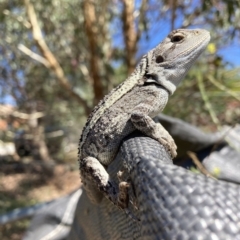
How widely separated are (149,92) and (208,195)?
66 cm

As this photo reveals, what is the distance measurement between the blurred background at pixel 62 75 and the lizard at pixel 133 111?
121 cm

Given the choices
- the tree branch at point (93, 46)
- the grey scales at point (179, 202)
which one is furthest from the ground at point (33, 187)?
the grey scales at point (179, 202)

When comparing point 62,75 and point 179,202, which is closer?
point 179,202

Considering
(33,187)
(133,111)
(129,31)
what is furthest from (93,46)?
(33,187)

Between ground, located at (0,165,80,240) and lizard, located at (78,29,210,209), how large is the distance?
450 centimetres

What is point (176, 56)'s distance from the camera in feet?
4.05

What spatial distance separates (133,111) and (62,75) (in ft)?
10.8

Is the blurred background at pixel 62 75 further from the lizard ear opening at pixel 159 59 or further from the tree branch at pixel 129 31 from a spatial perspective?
the lizard ear opening at pixel 159 59

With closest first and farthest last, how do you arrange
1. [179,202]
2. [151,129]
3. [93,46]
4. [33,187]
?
[179,202]
[151,129]
[93,46]
[33,187]

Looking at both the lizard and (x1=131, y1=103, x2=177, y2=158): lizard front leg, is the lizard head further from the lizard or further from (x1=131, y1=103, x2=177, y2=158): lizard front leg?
(x1=131, y1=103, x2=177, y2=158): lizard front leg

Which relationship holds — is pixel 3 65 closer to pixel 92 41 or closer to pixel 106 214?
pixel 92 41

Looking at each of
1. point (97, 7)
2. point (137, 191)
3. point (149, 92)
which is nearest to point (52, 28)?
point (97, 7)

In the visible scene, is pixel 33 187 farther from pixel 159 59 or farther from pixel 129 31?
pixel 159 59

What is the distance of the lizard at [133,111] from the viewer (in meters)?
1.00
